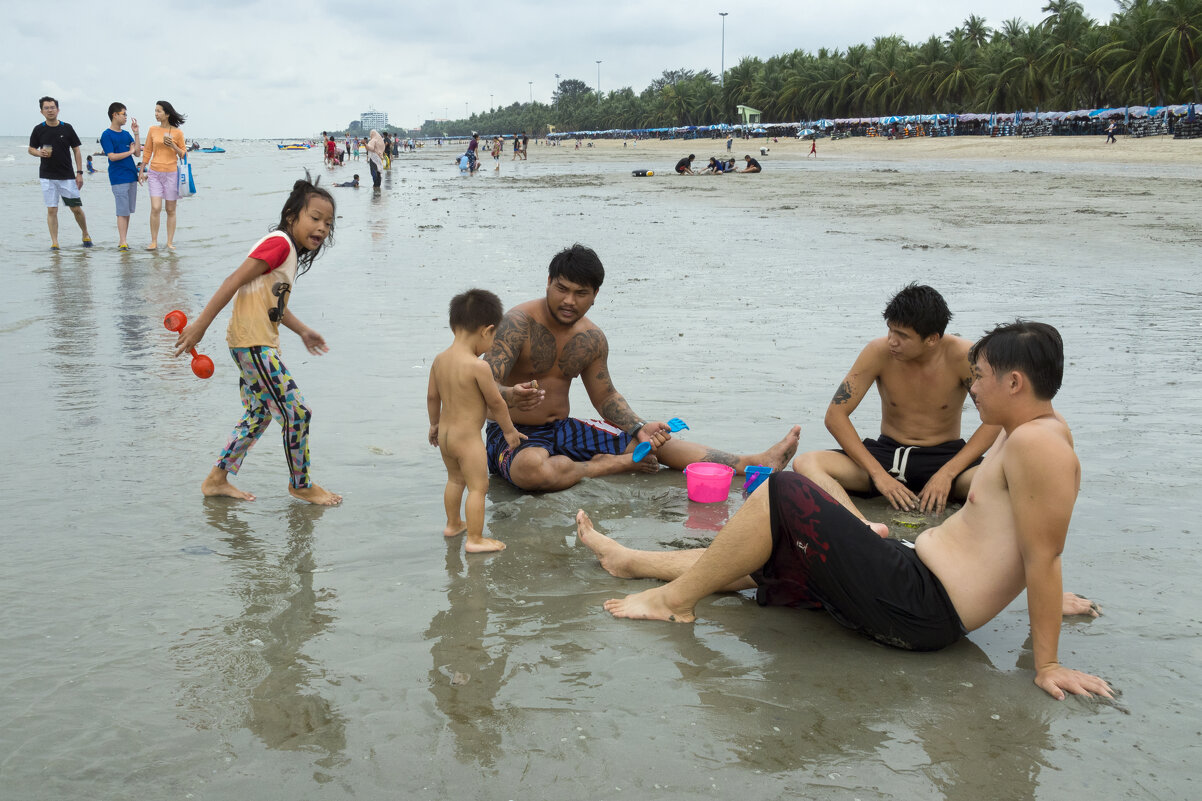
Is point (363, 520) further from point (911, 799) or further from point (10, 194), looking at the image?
point (10, 194)

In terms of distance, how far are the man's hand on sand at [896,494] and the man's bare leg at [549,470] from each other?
4.31 feet

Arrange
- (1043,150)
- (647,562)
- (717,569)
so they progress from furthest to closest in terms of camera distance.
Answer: (1043,150), (647,562), (717,569)

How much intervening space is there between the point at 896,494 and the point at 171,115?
11.1 metres

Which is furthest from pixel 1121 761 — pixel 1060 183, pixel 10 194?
pixel 10 194

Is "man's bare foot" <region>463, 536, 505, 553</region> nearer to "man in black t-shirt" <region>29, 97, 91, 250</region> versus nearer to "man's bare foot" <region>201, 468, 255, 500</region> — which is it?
"man's bare foot" <region>201, 468, 255, 500</region>

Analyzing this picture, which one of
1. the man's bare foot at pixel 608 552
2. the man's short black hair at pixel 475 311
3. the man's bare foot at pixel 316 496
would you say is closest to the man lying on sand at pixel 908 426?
the man's bare foot at pixel 608 552

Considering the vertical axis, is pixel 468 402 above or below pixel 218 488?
above

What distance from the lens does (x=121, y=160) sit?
43.0 feet

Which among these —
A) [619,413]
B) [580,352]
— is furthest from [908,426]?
[580,352]

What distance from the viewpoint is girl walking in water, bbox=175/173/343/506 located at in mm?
4367

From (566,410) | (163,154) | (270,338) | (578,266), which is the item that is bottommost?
(566,410)

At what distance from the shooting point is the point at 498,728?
103 inches

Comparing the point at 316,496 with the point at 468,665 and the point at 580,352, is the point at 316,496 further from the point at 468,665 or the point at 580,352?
the point at 468,665

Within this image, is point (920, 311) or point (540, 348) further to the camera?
point (540, 348)
